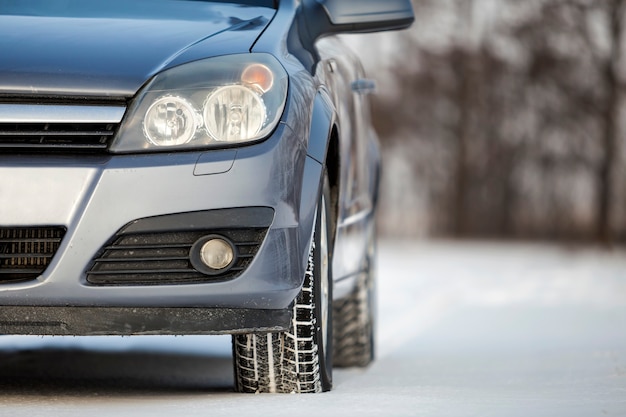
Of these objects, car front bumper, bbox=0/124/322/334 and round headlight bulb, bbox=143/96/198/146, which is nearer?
car front bumper, bbox=0/124/322/334

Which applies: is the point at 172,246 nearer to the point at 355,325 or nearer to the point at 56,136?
the point at 56,136

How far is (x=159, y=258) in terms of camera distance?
3.63 m

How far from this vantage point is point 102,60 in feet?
12.1

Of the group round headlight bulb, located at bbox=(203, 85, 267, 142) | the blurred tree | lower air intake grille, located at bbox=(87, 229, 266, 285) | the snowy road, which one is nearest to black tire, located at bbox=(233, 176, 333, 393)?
the snowy road

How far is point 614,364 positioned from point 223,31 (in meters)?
2.19

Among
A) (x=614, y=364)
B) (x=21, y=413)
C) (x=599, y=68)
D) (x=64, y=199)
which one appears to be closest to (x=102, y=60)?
(x=64, y=199)

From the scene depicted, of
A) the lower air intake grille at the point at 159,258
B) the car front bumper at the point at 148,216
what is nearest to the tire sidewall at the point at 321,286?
the car front bumper at the point at 148,216

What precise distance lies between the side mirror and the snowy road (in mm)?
1277

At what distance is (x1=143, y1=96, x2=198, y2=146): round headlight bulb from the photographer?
11.8ft

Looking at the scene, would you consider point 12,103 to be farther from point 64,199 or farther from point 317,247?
point 317,247

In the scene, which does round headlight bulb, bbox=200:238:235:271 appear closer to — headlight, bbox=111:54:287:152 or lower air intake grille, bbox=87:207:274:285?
lower air intake grille, bbox=87:207:274:285

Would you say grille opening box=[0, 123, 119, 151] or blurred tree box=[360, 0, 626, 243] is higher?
blurred tree box=[360, 0, 626, 243]

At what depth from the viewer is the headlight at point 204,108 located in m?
3.59

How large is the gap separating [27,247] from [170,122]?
54 centimetres
